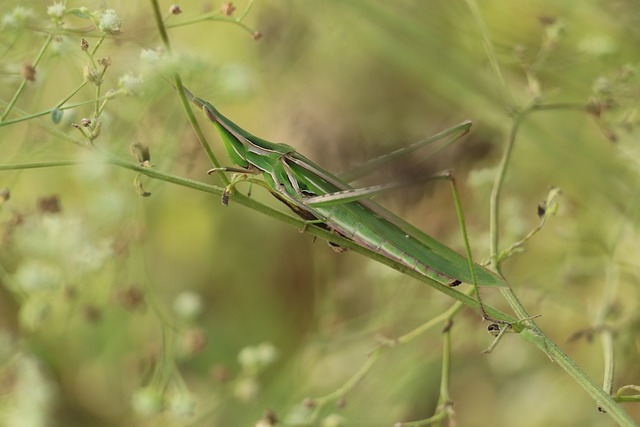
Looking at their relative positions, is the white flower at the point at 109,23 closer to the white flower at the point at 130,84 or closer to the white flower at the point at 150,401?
the white flower at the point at 130,84

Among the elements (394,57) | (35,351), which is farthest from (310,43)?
(35,351)

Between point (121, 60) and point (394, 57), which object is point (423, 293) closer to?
point (394, 57)

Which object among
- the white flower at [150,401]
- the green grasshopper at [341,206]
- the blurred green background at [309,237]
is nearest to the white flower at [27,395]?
the blurred green background at [309,237]

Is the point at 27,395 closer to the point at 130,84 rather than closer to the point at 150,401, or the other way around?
the point at 150,401

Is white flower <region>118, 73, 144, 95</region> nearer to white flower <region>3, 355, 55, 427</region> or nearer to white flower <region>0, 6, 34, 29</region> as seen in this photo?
white flower <region>0, 6, 34, 29</region>

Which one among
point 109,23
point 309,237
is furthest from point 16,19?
point 309,237

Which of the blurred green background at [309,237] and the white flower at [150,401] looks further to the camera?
the blurred green background at [309,237]

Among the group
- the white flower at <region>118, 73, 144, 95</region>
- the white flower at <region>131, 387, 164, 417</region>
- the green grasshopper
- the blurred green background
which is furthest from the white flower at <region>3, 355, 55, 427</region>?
the white flower at <region>118, 73, 144, 95</region>
